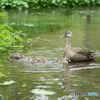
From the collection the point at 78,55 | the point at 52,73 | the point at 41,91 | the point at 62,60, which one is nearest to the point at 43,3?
the point at 78,55

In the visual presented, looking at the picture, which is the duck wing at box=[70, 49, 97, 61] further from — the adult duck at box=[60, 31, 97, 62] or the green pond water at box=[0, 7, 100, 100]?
the green pond water at box=[0, 7, 100, 100]

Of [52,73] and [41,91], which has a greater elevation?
[41,91]

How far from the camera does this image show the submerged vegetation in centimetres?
1972

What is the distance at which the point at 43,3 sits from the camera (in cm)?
2091

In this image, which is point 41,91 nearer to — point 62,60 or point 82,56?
point 62,60

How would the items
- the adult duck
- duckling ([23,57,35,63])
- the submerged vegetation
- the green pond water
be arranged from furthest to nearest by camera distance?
the submerged vegetation < the adult duck < duckling ([23,57,35,63]) < the green pond water

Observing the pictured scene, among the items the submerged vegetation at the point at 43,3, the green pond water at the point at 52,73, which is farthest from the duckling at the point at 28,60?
the submerged vegetation at the point at 43,3

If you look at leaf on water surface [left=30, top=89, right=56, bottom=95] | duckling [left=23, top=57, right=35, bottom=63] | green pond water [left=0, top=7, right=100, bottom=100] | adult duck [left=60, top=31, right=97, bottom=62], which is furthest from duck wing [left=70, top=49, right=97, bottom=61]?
leaf on water surface [left=30, top=89, right=56, bottom=95]

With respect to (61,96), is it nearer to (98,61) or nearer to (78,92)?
(78,92)

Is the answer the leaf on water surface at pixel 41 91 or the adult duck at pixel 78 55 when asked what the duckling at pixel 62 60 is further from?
the leaf on water surface at pixel 41 91

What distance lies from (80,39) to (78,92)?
5068 millimetres

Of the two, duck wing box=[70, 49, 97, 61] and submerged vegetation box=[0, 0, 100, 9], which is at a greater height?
duck wing box=[70, 49, 97, 61]

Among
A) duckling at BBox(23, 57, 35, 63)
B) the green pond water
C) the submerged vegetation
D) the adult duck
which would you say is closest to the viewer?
the green pond water

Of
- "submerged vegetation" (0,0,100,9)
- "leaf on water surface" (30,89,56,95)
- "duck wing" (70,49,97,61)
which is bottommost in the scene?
"submerged vegetation" (0,0,100,9)
